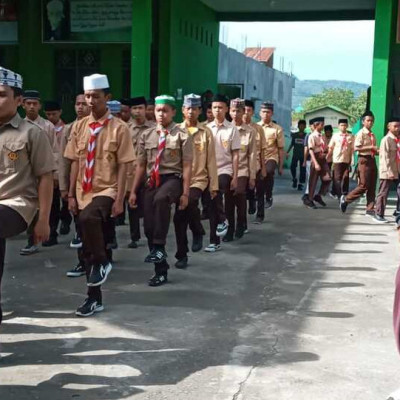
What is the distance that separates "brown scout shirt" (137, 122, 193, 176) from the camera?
6438mm

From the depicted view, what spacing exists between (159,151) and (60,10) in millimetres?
9481

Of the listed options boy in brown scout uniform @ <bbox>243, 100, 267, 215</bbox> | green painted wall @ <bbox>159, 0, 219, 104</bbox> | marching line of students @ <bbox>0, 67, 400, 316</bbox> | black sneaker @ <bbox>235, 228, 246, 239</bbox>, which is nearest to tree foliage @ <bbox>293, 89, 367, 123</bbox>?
green painted wall @ <bbox>159, 0, 219, 104</bbox>

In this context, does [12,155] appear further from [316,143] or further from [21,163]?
[316,143]

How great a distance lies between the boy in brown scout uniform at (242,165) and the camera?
866cm

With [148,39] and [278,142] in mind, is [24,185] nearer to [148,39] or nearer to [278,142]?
[278,142]

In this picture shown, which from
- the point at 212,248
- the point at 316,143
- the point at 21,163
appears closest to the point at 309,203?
the point at 316,143

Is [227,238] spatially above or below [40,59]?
below

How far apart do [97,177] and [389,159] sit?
6514mm

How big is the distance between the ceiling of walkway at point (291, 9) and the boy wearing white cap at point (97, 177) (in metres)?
11.8

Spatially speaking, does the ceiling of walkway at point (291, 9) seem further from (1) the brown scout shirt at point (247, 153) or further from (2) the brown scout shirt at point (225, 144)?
(2) the brown scout shirt at point (225, 144)

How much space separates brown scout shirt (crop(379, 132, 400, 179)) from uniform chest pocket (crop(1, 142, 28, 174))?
7.73m

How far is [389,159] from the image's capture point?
34.9 feet

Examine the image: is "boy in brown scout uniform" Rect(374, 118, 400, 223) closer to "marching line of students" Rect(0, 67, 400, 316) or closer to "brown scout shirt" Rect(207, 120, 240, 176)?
"marching line of students" Rect(0, 67, 400, 316)

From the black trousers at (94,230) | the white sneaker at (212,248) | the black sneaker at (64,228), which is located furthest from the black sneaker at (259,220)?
the black trousers at (94,230)
